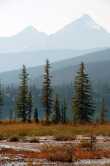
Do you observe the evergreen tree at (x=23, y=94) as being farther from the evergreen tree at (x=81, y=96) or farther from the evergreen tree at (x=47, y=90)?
the evergreen tree at (x=81, y=96)

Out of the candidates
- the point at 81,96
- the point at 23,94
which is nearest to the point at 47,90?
the point at 81,96

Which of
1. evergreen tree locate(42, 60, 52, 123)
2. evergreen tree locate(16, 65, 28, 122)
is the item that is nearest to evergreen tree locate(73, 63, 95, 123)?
evergreen tree locate(42, 60, 52, 123)

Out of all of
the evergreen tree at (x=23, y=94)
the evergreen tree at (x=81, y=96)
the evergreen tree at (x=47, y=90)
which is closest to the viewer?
the evergreen tree at (x=81, y=96)

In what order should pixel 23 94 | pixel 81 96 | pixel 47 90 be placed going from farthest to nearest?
pixel 23 94
pixel 47 90
pixel 81 96

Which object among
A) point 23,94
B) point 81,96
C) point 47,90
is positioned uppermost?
point 47,90

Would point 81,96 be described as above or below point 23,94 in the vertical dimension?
above

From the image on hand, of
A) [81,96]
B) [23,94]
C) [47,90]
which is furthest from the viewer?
[23,94]

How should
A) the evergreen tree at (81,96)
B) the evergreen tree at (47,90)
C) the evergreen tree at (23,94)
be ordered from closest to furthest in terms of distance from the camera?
the evergreen tree at (81,96) < the evergreen tree at (47,90) < the evergreen tree at (23,94)

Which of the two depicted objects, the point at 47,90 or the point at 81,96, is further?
the point at 47,90

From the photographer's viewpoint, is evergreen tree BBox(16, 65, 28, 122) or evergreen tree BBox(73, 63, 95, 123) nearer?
evergreen tree BBox(73, 63, 95, 123)

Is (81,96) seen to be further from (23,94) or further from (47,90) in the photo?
(23,94)

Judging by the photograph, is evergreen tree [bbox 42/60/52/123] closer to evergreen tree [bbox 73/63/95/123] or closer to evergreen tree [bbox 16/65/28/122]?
evergreen tree [bbox 73/63/95/123]

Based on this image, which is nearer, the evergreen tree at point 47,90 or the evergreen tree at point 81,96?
the evergreen tree at point 81,96

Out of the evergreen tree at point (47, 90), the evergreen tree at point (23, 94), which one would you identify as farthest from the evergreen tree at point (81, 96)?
the evergreen tree at point (23, 94)
